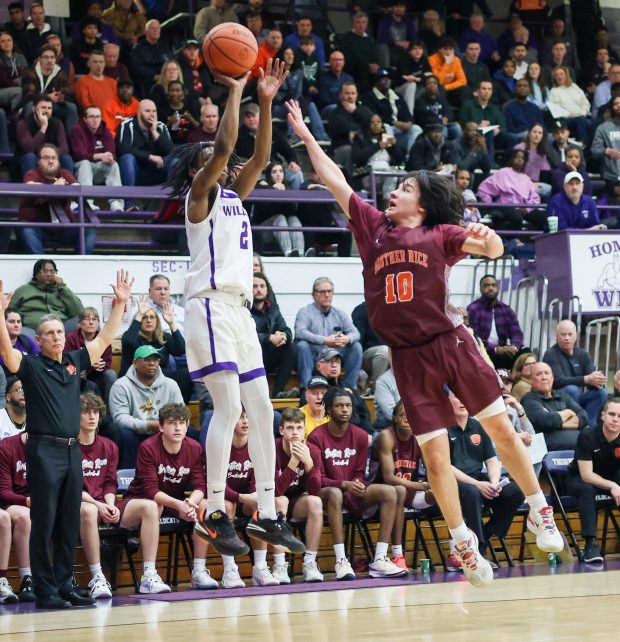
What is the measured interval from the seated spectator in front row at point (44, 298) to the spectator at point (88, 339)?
24.6 inches

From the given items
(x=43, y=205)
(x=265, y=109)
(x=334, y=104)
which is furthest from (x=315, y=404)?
(x=334, y=104)

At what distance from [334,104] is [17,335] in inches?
276

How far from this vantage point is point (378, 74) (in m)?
17.3

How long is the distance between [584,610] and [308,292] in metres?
7.64

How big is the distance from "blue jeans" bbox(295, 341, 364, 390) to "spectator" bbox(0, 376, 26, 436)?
3.18 meters

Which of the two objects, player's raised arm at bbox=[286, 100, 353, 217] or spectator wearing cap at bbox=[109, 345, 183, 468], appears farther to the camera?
spectator wearing cap at bbox=[109, 345, 183, 468]

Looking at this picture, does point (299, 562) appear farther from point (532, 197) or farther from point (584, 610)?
point (532, 197)

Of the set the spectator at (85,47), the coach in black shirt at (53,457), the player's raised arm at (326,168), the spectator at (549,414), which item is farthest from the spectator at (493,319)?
the player's raised arm at (326,168)

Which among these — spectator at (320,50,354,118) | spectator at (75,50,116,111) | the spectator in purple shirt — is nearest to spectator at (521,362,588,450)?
the spectator in purple shirt

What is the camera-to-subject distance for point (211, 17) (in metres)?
17.2

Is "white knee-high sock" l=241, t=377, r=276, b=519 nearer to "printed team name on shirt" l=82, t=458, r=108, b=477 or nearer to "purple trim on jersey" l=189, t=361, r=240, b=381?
"purple trim on jersey" l=189, t=361, r=240, b=381

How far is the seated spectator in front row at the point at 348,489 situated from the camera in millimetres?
10664

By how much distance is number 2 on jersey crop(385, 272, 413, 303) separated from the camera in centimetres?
717

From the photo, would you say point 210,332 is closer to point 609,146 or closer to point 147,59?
point 147,59
